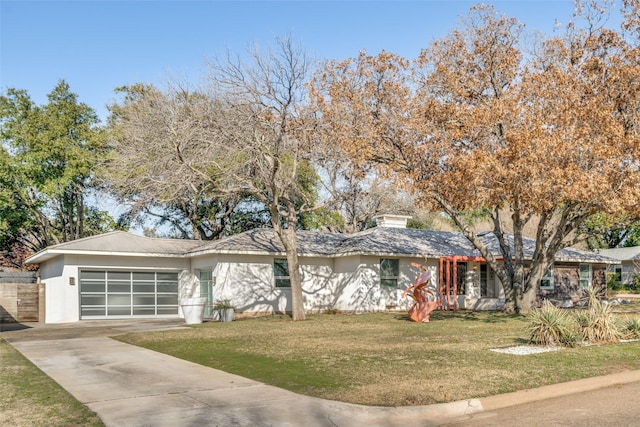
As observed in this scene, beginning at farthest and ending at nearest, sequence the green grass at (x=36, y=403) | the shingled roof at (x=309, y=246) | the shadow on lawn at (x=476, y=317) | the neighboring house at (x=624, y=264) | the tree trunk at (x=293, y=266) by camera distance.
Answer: the neighboring house at (x=624, y=264), the shingled roof at (x=309, y=246), the tree trunk at (x=293, y=266), the shadow on lawn at (x=476, y=317), the green grass at (x=36, y=403)

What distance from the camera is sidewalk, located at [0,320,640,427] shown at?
822 centimetres

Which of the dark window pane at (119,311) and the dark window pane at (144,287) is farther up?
the dark window pane at (144,287)

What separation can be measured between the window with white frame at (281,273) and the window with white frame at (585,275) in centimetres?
1620

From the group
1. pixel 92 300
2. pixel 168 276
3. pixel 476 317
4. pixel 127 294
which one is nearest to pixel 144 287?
pixel 127 294

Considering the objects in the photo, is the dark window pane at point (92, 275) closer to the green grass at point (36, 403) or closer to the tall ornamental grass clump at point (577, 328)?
the green grass at point (36, 403)

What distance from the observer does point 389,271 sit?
30.2 meters

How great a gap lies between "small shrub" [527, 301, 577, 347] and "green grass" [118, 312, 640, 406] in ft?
1.51

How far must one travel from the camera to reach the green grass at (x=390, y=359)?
9898 mm

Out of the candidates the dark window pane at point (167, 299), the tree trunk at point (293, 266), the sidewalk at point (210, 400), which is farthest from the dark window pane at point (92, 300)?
the sidewalk at point (210, 400)

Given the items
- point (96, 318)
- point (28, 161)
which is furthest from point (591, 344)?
point (28, 161)

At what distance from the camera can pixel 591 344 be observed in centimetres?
1436

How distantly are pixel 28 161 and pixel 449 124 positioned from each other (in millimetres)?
25071

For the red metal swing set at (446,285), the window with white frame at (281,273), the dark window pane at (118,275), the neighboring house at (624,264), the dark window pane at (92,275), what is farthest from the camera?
the neighboring house at (624,264)

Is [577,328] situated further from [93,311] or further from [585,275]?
[93,311]
